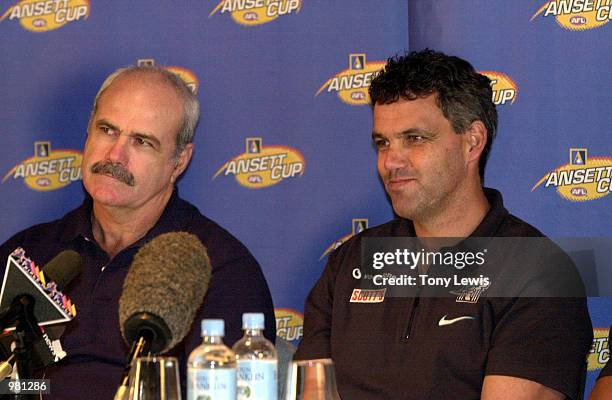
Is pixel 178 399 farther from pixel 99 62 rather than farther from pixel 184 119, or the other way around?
pixel 99 62

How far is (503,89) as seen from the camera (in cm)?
293

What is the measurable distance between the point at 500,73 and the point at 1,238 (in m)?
1.86

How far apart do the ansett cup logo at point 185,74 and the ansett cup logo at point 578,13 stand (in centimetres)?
121

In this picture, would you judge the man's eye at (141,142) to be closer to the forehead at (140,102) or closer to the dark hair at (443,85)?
the forehead at (140,102)

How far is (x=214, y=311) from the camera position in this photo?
8.50ft

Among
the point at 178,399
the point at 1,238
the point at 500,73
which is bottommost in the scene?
the point at 178,399

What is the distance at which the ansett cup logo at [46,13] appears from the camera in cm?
328

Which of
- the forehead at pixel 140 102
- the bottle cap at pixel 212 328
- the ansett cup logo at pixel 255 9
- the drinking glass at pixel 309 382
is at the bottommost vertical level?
the drinking glass at pixel 309 382

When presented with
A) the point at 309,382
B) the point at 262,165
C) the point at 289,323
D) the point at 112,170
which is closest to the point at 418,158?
the point at 262,165

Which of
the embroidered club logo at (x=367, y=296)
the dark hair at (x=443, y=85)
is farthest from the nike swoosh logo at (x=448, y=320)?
the dark hair at (x=443, y=85)

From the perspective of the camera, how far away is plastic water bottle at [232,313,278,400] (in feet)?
4.42

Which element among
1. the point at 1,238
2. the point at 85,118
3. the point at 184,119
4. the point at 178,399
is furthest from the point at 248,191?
the point at 178,399

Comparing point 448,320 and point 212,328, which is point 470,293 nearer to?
point 448,320

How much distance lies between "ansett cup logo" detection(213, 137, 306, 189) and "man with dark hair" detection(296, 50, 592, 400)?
516 mm
